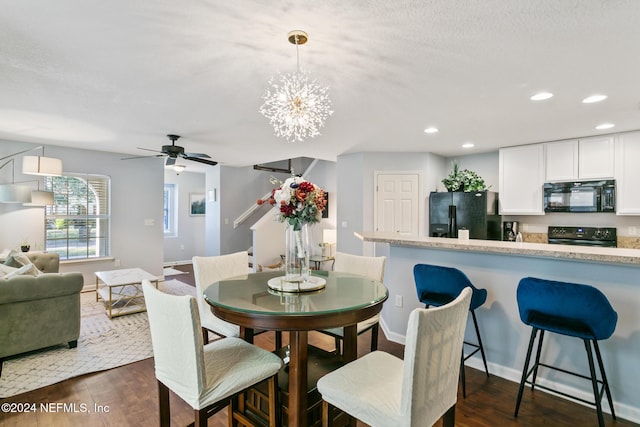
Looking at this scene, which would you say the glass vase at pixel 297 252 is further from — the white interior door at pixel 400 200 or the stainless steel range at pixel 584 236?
the stainless steel range at pixel 584 236

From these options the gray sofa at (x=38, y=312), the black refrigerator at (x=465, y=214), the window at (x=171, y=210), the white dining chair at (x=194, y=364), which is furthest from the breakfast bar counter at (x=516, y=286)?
the window at (x=171, y=210)

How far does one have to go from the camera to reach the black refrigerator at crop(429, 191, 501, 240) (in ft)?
15.2

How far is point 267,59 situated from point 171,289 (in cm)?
474

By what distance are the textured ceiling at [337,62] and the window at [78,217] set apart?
70.5 inches

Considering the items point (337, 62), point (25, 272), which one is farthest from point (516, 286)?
point (25, 272)

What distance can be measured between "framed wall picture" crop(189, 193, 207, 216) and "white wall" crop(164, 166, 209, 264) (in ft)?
0.26

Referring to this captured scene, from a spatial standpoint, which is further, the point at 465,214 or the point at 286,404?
the point at 465,214

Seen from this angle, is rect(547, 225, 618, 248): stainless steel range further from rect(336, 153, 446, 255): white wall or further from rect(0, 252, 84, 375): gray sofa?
rect(0, 252, 84, 375): gray sofa

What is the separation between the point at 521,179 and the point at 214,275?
448cm

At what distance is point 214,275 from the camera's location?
103 inches

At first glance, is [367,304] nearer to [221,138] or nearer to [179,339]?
[179,339]

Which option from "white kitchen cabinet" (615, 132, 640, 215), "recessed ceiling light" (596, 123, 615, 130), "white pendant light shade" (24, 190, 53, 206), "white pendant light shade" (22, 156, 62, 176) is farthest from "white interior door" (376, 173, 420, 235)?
"white pendant light shade" (24, 190, 53, 206)

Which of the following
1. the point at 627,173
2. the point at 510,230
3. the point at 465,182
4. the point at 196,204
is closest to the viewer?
the point at 627,173

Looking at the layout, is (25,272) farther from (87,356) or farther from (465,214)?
(465,214)
